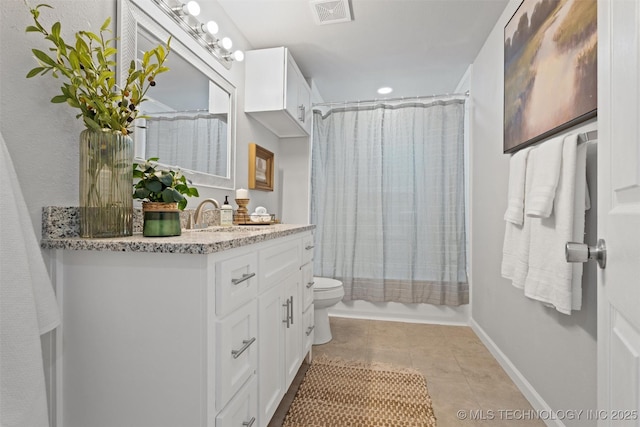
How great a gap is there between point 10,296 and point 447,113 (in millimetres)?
3103

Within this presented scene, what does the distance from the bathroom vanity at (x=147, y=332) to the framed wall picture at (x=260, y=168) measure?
1.50 m

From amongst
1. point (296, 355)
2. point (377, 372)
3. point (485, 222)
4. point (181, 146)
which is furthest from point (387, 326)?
point (181, 146)

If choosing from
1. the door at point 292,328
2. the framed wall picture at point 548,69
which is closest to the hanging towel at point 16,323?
the door at point 292,328

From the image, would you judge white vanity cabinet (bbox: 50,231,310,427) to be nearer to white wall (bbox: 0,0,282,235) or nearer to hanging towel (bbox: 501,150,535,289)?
Answer: white wall (bbox: 0,0,282,235)

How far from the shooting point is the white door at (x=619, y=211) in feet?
1.66

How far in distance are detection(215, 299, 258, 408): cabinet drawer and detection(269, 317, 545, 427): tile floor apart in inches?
24.8

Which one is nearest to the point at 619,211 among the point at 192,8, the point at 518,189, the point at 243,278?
the point at 243,278

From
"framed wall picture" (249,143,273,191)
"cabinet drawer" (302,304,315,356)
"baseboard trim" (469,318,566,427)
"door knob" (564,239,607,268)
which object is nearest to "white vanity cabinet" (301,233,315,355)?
"cabinet drawer" (302,304,315,356)

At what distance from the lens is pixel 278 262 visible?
1463 mm

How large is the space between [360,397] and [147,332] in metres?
1.28

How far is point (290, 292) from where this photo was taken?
5.27 ft

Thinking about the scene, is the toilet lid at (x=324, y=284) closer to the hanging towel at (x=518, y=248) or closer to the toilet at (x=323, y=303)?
the toilet at (x=323, y=303)

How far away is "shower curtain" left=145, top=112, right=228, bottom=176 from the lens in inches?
58.1

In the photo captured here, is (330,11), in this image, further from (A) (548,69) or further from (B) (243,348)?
(B) (243,348)
